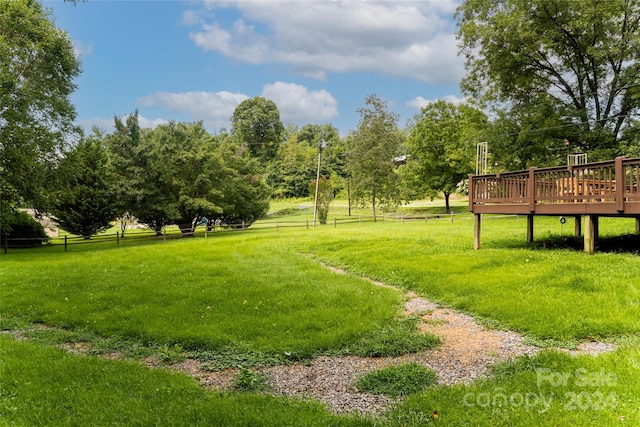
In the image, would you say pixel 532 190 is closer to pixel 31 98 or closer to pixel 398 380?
pixel 398 380

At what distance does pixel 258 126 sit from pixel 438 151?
160ft

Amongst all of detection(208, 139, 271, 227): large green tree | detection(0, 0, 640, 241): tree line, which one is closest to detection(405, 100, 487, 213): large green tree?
detection(0, 0, 640, 241): tree line

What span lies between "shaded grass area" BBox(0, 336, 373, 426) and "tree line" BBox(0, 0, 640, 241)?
14755 millimetres

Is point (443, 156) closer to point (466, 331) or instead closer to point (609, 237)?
point (609, 237)

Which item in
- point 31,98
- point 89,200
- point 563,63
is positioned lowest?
point 89,200

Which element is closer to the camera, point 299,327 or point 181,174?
point 299,327

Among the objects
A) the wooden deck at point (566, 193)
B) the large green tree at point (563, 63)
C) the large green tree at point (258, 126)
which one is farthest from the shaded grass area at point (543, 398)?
the large green tree at point (258, 126)

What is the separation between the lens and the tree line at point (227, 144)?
1745cm

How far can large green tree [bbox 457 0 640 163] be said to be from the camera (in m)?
20.1

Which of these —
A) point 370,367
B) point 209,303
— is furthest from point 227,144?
point 370,367

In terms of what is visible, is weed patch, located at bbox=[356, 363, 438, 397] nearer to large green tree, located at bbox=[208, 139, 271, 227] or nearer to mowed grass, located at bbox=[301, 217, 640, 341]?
mowed grass, located at bbox=[301, 217, 640, 341]

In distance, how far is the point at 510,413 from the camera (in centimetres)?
338

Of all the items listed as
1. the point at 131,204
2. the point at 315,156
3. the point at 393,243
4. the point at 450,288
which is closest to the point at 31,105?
the point at 131,204

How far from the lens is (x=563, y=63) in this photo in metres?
22.9
